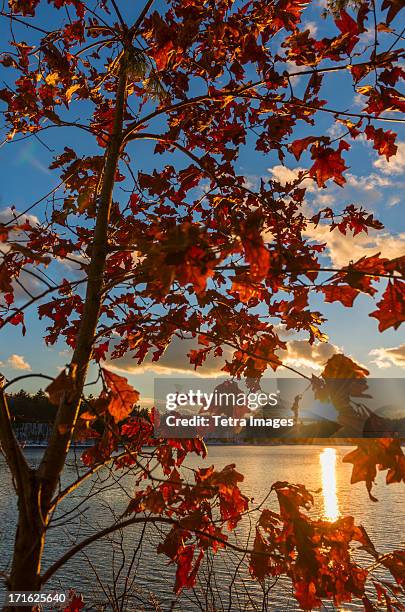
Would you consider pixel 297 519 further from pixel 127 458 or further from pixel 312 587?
pixel 127 458

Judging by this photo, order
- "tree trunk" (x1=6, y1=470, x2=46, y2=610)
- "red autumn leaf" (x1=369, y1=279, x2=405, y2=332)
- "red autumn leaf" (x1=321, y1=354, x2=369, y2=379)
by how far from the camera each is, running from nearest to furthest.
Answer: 1. "red autumn leaf" (x1=369, y1=279, x2=405, y2=332)
2. "red autumn leaf" (x1=321, y1=354, x2=369, y2=379)
3. "tree trunk" (x1=6, y1=470, x2=46, y2=610)

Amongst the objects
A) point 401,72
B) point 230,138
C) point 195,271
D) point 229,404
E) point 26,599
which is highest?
point 230,138

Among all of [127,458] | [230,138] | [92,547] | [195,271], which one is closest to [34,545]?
[127,458]

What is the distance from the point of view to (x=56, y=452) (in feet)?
7.59

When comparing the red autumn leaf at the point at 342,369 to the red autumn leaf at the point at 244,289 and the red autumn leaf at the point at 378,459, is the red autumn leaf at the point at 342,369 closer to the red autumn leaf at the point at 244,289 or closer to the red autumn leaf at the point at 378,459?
the red autumn leaf at the point at 378,459

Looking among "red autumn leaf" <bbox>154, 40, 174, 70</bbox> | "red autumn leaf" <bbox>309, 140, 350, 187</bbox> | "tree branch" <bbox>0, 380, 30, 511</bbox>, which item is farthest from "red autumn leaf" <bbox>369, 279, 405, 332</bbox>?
"red autumn leaf" <bbox>154, 40, 174, 70</bbox>

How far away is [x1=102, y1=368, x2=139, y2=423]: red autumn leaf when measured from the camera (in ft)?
6.48

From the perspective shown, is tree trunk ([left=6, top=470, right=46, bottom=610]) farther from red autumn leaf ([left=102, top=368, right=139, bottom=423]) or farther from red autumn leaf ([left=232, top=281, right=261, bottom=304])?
red autumn leaf ([left=232, top=281, right=261, bottom=304])

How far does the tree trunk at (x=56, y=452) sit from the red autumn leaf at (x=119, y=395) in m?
0.14

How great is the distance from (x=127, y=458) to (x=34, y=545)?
109cm

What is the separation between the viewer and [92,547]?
19906mm

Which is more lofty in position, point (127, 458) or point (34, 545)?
point (127, 458)

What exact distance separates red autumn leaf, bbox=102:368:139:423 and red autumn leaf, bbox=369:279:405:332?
3.41ft

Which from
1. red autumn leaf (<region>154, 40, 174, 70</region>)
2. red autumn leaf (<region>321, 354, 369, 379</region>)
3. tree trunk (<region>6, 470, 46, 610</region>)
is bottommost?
tree trunk (<region>6, 470, 46, 610</region>)
